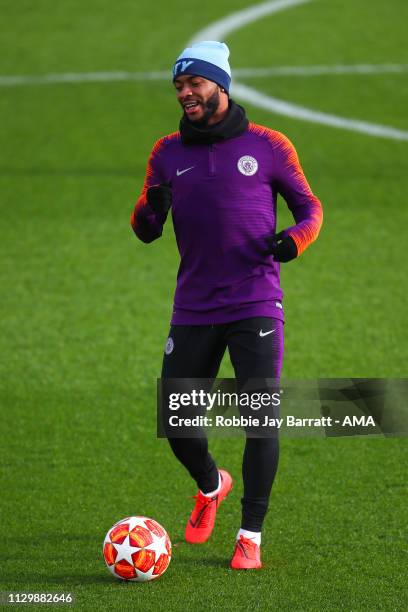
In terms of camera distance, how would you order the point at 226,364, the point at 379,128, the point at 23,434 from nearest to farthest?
the point at 23,434 → the point at 226,364 → the point at 379,128

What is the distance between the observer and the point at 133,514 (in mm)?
7324

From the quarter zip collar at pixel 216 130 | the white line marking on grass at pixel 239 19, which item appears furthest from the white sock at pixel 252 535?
the white line marking on grass at pixel 239 19

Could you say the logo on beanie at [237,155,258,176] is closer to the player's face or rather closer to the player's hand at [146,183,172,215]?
the player's face

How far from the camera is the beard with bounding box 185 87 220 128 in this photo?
617 centimetres

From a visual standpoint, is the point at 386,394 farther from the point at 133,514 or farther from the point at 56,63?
the point at 56,63

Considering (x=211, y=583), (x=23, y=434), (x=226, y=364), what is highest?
(x=226, y=364)

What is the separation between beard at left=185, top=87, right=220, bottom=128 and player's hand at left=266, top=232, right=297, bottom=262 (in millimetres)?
696

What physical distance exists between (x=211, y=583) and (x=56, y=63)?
18029 mm

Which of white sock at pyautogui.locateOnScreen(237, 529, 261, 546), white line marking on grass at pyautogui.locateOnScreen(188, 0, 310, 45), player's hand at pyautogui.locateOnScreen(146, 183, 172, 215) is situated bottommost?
white sock at pyautogui.locateOnScreen(237, 529, 261, 546)

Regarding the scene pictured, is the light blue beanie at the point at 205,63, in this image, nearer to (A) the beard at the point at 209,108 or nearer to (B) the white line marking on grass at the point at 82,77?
(A) the beard at the point at 209,108

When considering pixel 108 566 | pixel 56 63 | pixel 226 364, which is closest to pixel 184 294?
pixel 108 566

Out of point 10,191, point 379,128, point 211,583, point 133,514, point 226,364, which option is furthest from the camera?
point 379,128

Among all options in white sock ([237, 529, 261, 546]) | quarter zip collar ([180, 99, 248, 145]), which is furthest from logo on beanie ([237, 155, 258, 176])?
white sock ([237, 529, 261, 546])

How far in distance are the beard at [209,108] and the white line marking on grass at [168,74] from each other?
50.4 ft
